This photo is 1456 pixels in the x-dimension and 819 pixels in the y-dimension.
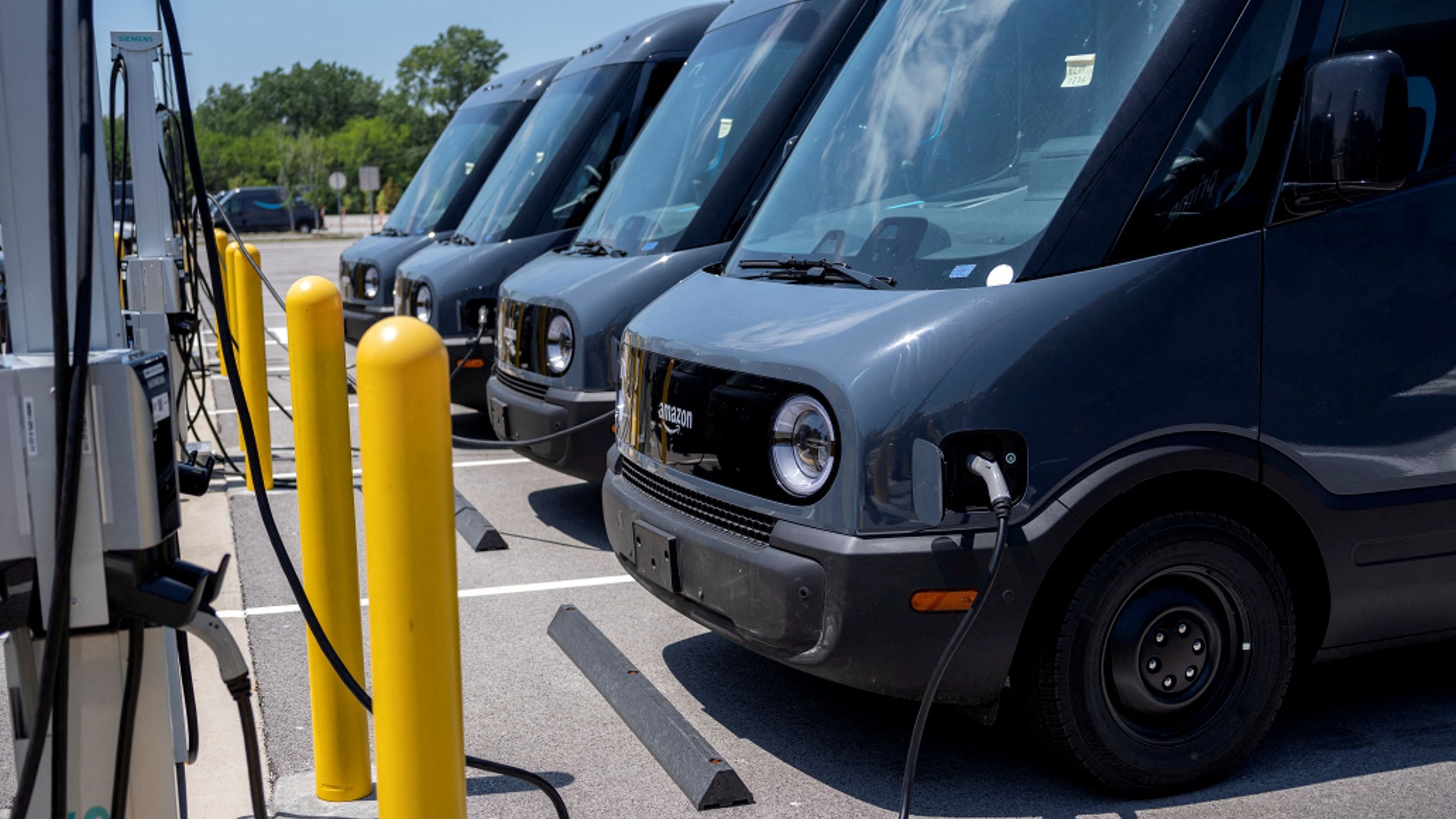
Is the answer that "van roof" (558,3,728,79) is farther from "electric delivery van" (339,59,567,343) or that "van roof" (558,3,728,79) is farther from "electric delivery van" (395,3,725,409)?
"electric delivery van" (339,59,567,343)

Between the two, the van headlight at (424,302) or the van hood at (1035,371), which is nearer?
the van hood at (1035,371)

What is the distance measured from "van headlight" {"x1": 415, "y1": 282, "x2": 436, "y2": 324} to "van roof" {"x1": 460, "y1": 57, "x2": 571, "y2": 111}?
11.0 feet

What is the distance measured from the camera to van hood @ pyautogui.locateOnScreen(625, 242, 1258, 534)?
3.14 metres

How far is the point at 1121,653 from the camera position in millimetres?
3332

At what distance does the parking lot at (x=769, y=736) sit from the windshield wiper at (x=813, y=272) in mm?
1244

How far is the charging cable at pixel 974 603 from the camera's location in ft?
9.78

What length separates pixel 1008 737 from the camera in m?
3.93

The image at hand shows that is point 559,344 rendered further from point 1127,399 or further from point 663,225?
point 1127,399

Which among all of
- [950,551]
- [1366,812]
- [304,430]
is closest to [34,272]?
[304,430]

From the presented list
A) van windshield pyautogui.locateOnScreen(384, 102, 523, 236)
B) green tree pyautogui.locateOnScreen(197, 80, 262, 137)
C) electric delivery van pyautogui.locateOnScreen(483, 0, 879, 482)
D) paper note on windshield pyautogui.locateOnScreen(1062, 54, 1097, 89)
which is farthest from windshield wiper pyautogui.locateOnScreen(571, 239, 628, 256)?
green tree pyautogui.locateOnScreen(197, 80, 262, 137)

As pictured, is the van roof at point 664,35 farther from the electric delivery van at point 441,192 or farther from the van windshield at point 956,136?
the van windshield at point 956,136

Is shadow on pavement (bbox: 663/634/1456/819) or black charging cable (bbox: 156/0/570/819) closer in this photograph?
black charging cable (bbox: 156/0/570/819)

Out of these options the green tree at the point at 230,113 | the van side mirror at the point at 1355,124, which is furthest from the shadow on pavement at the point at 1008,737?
the green tree at the point at 230,113

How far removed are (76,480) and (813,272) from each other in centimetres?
242
